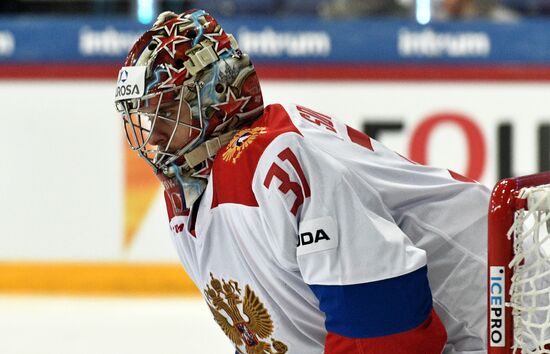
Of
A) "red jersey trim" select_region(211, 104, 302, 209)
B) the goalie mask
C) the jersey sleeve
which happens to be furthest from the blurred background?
the jersey sleeve

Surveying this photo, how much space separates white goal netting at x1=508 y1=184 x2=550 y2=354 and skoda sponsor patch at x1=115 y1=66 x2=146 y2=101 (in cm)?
73

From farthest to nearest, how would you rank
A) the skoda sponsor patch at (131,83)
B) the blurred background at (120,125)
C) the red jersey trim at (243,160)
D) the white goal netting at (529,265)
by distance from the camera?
the blurred background at (120,125) < the skoda sponsor patch at (131,83) < the red jersey trim at (243,160) < the white goal netting at (529,265)

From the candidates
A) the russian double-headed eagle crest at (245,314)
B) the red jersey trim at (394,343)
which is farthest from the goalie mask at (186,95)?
the red jersey trim at (394,343)

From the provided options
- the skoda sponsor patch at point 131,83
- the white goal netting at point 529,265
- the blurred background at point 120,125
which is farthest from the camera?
the blurred background at point 120,125

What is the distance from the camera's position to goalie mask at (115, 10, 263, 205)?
1.98 metres

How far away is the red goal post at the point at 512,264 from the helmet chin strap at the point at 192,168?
55 cm

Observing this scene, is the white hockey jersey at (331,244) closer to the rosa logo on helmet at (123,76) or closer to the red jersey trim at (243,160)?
the red jersey trim at (243,160)

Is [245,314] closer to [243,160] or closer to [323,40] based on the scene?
[243,160]

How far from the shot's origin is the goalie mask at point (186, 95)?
198cm

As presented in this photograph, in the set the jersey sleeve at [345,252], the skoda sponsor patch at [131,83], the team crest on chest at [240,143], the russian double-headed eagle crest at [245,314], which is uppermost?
the skoda sponsor patch at [131,83]

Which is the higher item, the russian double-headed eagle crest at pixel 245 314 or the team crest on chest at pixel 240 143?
the team crest on chest at pixel 240 143

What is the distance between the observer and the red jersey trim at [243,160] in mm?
1831

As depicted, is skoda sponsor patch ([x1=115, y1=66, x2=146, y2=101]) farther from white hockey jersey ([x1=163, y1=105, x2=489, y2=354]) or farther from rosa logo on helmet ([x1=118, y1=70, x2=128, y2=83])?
white hockey jersey ([x1=163, y1=105, x2=489, y2=354])

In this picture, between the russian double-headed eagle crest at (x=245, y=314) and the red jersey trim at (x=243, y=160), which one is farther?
the russian double-headed eagle crest at (x=245, y=314)
